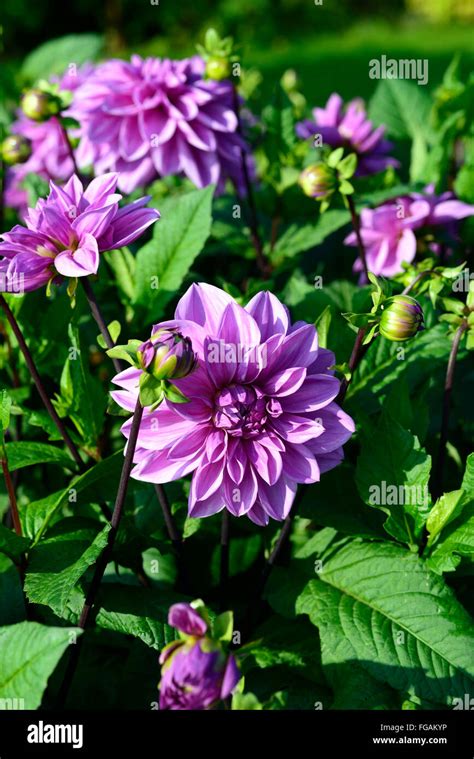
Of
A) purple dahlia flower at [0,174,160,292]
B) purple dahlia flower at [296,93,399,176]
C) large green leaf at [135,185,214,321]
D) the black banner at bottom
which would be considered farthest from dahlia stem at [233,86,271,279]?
the black banner at bottom

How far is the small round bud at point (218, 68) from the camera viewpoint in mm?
1423

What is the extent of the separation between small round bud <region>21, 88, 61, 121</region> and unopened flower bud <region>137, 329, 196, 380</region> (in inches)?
27.0

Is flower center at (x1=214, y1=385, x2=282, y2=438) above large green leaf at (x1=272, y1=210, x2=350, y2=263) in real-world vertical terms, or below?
above

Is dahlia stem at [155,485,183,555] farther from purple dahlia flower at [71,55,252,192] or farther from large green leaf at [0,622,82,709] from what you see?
purple dahlia flower at [71,55,252,192]

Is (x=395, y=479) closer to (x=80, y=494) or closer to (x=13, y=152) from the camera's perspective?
(x=80, y=494)

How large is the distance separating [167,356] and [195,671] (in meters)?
0.29

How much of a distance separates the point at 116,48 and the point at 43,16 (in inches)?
31.2

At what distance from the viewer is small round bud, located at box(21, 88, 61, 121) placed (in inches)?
54.6

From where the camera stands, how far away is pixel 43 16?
8.11m

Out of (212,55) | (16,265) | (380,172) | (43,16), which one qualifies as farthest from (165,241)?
(43,16)

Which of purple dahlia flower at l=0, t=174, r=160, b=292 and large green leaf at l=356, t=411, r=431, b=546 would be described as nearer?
purple dahlia flower at l=0, t=174, r=160, b=292

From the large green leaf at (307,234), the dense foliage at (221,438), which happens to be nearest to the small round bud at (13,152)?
the dense foliage at (221,438)

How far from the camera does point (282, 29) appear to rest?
961cm

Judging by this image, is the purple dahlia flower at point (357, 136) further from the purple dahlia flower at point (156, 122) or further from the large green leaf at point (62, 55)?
the large green leaf at point (62, 55)
